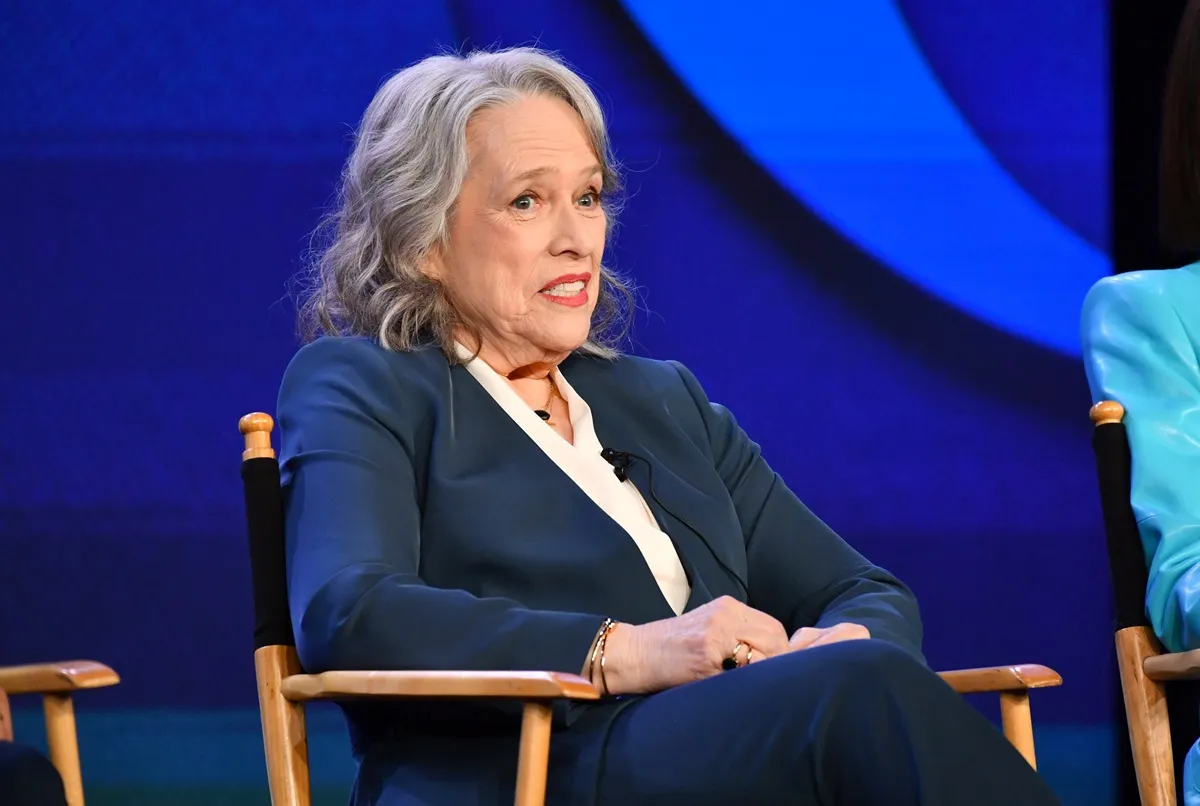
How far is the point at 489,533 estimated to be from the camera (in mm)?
1917

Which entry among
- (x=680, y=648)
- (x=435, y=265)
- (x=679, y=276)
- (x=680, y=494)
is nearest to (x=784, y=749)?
(x=680, y=648)

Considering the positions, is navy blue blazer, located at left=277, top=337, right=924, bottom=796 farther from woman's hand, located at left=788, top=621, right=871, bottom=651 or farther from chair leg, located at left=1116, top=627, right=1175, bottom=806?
chair leg, located at left=1116, top=627, right=1175, bottom=806

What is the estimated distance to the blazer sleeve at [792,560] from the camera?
2.07 meters

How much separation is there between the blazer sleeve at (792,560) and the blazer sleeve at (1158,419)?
327 millimetres

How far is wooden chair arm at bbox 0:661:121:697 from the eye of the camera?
5.20ft

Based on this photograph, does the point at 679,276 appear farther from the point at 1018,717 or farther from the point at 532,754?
the point at 532,754

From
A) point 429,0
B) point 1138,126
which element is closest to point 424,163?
point 429,0

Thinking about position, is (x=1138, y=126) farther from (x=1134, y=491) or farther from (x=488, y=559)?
(x=488, y=559)

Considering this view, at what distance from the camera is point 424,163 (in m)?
2.13

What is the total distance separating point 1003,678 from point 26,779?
109 centimetres

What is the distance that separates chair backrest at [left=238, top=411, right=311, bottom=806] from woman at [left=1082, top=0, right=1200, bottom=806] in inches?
43.8

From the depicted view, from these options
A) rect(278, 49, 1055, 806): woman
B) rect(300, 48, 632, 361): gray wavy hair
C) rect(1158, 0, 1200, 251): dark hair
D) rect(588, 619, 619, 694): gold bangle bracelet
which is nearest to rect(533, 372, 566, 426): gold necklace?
rect(278, 49, 1055, 806): woman

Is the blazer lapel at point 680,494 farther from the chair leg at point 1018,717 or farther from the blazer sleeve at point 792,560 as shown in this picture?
the chair leg at point 1018,717

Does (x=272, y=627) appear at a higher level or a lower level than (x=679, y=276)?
lower
